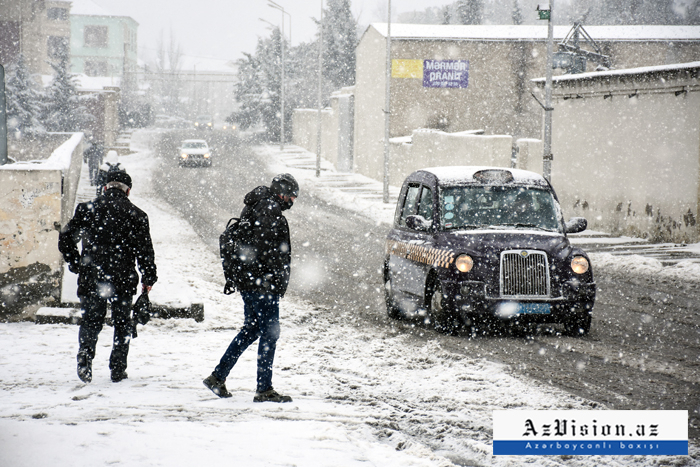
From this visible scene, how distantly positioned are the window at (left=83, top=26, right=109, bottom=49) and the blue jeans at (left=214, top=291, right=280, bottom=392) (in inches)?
3995

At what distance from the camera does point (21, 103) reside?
174ft

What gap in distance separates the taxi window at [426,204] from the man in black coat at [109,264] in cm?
414

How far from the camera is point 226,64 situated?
161 meters

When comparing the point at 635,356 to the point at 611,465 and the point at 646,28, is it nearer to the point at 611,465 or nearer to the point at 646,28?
the point at 611,465

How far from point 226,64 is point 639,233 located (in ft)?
485

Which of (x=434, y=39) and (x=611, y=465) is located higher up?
(x=434, y=39)

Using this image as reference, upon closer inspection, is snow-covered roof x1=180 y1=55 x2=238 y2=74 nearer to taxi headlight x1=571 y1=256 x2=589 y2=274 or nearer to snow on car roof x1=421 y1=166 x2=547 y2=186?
snow on car roof x1=421 y1=166 x2=547 y2=186

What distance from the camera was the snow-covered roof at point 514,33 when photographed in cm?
3972

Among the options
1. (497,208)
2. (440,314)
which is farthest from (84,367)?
(497,208)

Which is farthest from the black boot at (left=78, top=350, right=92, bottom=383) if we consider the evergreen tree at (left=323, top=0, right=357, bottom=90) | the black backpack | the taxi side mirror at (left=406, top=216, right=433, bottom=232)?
the evergreen tree at (left=323, top=0, right=357, bottom=90)

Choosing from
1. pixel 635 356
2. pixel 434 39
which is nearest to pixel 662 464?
pixel 635 356

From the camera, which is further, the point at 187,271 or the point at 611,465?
the point at 187,271

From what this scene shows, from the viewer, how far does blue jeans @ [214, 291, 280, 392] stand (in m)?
6.32

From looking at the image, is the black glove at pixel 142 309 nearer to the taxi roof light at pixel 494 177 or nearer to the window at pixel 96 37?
the taxi roof light at pixel 494 177
